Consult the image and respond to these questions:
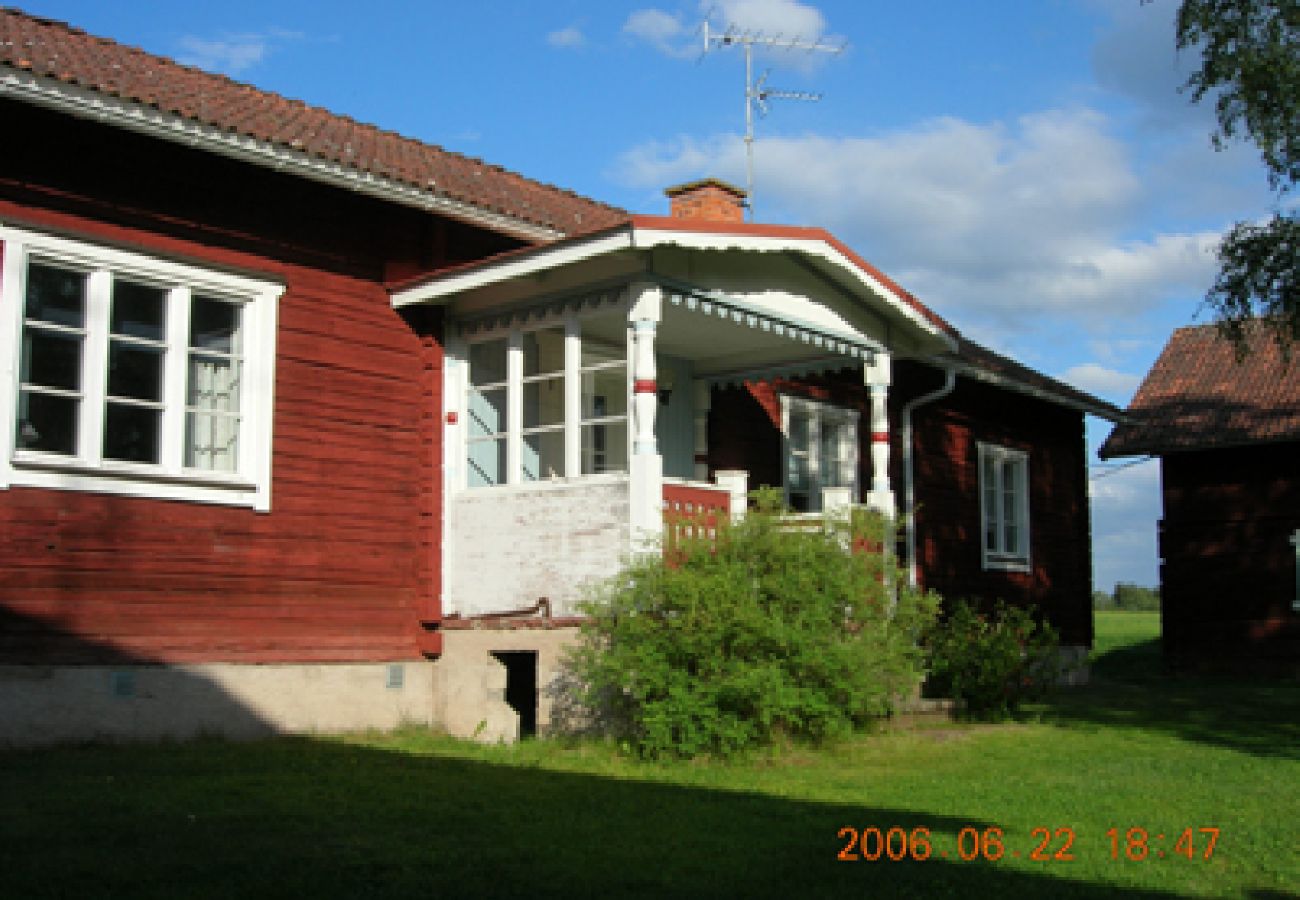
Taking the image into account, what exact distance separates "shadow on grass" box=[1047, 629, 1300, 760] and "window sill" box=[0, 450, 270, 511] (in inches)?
312

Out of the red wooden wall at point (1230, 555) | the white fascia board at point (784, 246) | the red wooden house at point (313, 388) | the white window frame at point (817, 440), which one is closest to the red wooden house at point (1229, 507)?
the red wooden wall at point (1230, 555)

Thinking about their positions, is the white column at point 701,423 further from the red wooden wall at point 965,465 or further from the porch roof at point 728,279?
the porch roof at point 728,279

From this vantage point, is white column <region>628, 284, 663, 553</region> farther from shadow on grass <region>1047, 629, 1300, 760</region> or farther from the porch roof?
shadow on grass <region>1047, 629, 1300, 760</region>

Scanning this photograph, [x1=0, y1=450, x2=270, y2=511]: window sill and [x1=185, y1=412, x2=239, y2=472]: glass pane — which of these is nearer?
[x1=0, y1=450, x2=270, y2=511]: window sill

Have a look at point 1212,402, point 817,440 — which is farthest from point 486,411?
point 1212,402

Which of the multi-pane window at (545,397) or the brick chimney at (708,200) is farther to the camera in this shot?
the brick chimney at (708,200)

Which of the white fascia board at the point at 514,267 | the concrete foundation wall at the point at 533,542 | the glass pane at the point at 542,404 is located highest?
the white fascia board at the point at 514,267

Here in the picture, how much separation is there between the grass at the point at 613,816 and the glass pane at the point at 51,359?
2.54 m

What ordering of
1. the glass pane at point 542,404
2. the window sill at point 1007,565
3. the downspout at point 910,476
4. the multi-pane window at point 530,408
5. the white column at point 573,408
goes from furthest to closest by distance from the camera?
the window sill at point 1007,565, the downspout at point 910,476, the glass pane at point 542,404, the multi-pane window at point 530,408, the white column at point 573,408

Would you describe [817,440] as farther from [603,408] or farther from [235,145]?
[235,145]

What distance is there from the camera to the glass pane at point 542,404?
12.4 meters

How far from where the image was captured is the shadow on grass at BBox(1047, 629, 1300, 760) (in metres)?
11.7

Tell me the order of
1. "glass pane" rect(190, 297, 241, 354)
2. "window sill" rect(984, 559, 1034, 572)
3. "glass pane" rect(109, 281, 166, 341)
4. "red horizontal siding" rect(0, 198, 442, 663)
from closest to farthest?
"red horizontal siding" rect(0, 198, 442, 663) < "glass pane" rect(109, 281, 166, 341) < "glass pane" rect(190, 297, 241, 354) < "window sill" rect(984, 559, 1034, 572)

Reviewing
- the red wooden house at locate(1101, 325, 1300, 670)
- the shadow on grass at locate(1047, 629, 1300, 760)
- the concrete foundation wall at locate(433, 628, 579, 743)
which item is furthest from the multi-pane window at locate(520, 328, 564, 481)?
the red wooden house at locate(1101, 325, 1300, 670)
